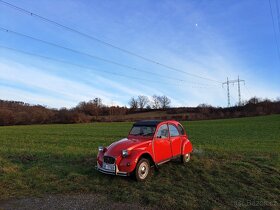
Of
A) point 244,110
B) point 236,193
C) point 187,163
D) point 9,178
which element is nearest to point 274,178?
point 236,193

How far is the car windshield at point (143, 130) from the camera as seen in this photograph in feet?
30.8

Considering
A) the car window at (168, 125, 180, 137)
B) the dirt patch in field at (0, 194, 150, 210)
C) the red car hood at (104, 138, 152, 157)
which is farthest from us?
the car window at (168, 125, 180, 137)

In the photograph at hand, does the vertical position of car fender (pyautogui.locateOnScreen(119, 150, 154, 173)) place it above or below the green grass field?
above

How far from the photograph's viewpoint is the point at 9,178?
28.4 feet

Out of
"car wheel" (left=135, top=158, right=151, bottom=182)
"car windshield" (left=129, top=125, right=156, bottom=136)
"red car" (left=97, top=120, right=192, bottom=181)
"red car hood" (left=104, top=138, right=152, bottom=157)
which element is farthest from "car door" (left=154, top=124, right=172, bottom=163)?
"car wheel" (left=135, top=158, right=151, bottom=182)

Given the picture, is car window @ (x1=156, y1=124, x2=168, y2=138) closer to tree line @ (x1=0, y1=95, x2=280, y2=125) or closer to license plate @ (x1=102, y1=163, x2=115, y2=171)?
license plate @ (x1=102, y1=163, x2=115, y2=171)

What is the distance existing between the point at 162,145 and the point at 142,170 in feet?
4.10

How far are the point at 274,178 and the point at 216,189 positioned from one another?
231 cm

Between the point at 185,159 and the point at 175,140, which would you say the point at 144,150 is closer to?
the point at 175,140

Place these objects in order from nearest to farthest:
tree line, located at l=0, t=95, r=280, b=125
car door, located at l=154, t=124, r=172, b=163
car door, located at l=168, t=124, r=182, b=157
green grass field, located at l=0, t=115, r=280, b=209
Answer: green grass field, located at l=0, t=115, r=280, b=209 < car door, located at l=154, t=124, r=172, b=163 < car door, located at l=168, t=124, r=182, b=157 < tree line, located at l=0, t=95, r=280, b=125

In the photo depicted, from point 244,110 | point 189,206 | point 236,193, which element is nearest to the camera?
point 189,206

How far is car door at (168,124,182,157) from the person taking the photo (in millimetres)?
9828

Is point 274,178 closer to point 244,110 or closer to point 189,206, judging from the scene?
point 189,206

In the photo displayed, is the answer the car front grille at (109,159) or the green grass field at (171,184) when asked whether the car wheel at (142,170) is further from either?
the car front grille at (109,159)
